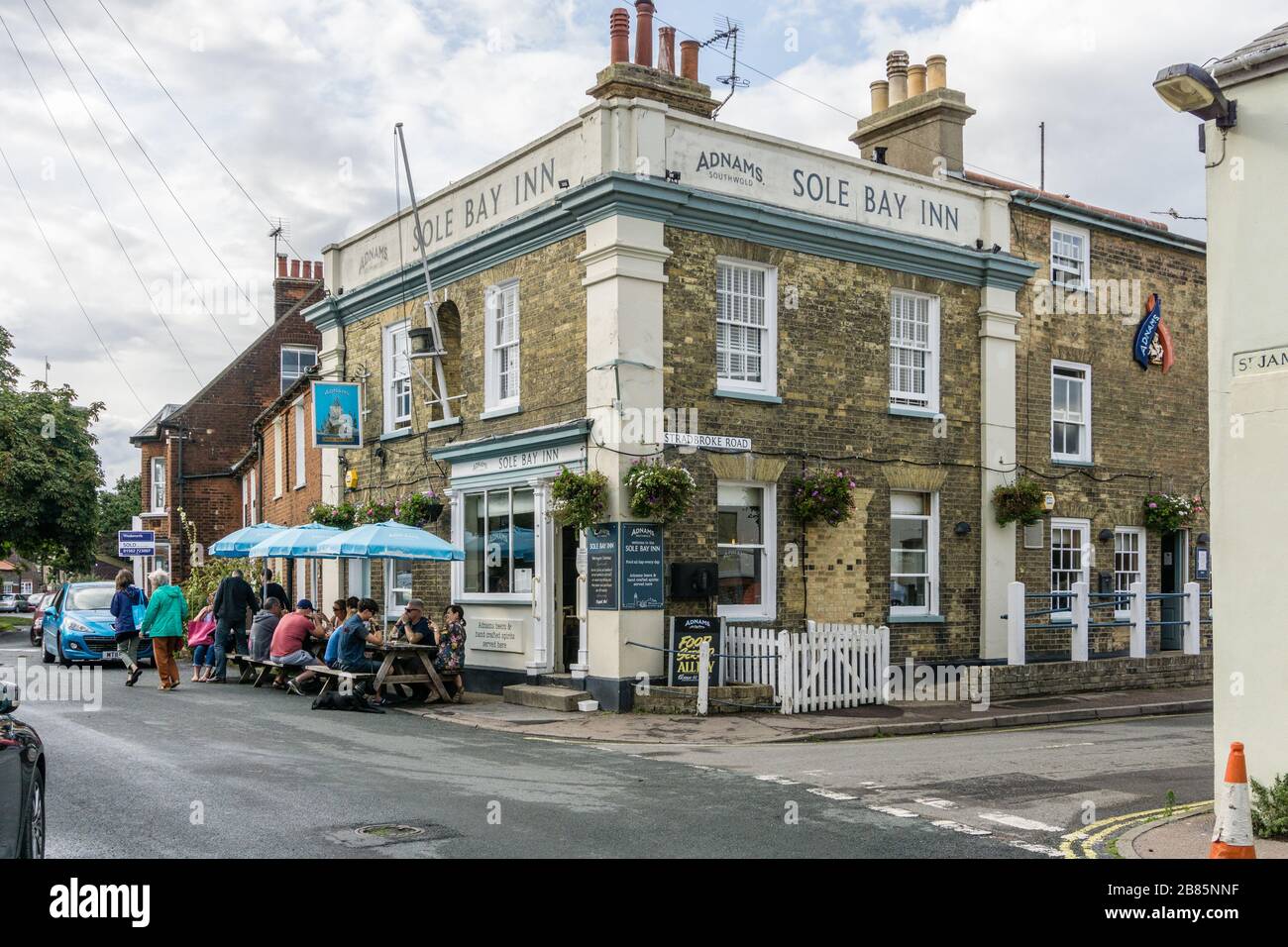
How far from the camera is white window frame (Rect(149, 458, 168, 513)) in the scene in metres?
43.6

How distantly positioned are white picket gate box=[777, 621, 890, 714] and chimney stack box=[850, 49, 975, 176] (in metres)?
8.37

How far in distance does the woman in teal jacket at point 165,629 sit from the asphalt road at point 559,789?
3065mm

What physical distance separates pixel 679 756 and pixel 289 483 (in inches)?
809

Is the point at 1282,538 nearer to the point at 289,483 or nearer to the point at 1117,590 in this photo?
A: the point at 1117,590

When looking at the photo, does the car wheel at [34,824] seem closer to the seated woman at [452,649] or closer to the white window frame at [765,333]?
the seated woman at [452,649]

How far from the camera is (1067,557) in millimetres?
20906

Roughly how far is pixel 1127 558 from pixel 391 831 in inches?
670

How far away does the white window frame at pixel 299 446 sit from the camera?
29.2 m

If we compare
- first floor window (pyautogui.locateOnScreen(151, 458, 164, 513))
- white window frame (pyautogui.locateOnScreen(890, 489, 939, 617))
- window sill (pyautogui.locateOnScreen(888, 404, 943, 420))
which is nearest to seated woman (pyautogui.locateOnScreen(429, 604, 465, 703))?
white window frame (pyautogui.locateOnScreen(890, 489, 939, 617))

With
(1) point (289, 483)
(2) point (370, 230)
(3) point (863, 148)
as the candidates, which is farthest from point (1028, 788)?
(1) point (289, 483)

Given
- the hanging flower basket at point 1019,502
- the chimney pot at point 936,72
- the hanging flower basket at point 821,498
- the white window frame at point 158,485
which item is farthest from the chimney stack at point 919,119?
the white window frame at point 158,485

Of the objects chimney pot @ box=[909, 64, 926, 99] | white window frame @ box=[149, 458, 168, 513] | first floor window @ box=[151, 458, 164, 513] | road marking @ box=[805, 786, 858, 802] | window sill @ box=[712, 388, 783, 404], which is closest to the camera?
road marking @ box=[805, 786, 858, 802]

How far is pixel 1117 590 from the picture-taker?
70.2ft

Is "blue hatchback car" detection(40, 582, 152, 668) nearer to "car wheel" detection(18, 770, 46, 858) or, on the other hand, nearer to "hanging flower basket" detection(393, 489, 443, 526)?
"hanging flower basket" detection(393, 489, 443, 526)
